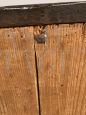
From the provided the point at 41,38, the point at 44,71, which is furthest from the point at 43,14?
the point at 44,71

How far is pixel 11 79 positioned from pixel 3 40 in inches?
8.8

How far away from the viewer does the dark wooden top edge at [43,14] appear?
107cm

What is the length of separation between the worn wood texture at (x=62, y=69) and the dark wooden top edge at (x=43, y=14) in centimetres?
5

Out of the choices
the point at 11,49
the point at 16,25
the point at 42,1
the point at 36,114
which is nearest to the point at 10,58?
the point at 11,49

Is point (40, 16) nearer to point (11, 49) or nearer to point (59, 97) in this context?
point (11, 49)

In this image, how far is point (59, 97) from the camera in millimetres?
1446

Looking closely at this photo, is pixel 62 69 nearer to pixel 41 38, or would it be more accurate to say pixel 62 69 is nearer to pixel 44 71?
pixel 44 71

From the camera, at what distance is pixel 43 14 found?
3.56 feet

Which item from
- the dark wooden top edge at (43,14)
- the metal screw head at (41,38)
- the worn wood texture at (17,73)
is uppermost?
the dark wooden top edge at (43,14)

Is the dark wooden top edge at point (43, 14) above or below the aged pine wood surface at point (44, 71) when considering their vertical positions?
above

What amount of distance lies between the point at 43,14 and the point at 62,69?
32 centimetres

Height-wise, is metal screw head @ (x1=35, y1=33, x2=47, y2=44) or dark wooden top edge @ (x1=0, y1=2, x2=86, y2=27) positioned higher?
dark wooden top edge @ (x1=0, y1=2, x2=86, y2=27)

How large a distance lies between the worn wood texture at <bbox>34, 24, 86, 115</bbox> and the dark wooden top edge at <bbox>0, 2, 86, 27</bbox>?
48 millimetres

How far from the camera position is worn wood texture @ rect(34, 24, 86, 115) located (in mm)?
1188
